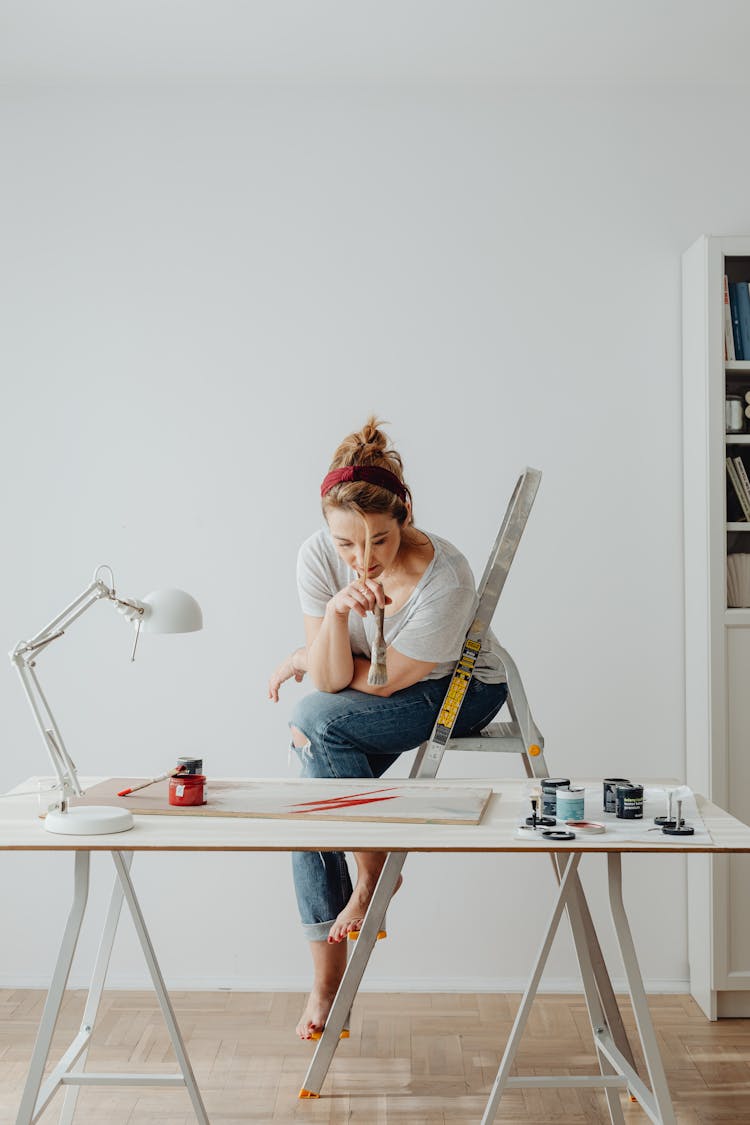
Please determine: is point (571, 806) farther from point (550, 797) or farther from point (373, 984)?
point (373, 984)

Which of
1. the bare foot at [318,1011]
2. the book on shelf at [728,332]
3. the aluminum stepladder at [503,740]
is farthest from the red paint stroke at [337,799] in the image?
the book on shelf at [728,332]

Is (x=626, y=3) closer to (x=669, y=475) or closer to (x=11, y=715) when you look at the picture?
(x=669, y=475)

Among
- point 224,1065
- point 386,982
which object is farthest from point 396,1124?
point 386,982

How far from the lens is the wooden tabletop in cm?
194

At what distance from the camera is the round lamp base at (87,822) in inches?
79.7

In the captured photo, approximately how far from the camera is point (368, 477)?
8.84 ft

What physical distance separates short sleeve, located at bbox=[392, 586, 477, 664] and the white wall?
727 mm

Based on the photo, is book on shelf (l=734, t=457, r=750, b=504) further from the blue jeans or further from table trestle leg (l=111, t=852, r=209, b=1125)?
table trestle leg (l=111, t=852, r=209, b=1125)

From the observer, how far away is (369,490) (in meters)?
2.68

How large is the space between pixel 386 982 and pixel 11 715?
57.5 inches

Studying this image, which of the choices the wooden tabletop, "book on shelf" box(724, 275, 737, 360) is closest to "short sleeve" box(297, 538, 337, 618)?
the wooden tabletop

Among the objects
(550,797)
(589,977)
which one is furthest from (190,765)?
(589,977)

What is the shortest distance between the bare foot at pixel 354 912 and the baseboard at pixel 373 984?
35.9 inches

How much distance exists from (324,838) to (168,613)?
1.96 ft
